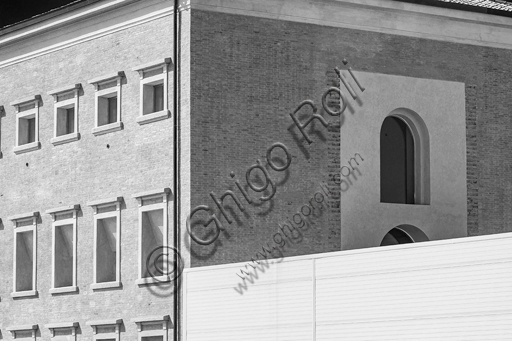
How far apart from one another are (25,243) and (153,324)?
291 inches

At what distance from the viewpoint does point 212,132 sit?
3659 cm

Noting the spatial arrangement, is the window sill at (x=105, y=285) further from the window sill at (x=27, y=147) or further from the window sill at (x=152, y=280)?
the window sill at (x=27, y=147)

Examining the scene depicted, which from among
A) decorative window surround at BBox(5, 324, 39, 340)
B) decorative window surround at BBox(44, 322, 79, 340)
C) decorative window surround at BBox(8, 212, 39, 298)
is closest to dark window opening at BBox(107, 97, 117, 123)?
decorative window surround at BBox(8, 212, 39, 298)

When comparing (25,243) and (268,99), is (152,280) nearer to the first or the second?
(268,99)

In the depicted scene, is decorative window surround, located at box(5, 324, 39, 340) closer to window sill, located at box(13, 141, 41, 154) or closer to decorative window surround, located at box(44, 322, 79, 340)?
decorative window surround, located at box(44, 322, 79, 340)

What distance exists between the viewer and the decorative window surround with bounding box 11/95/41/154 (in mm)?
42469

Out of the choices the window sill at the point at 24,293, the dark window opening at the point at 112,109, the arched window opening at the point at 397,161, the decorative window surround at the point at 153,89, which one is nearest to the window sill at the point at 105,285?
the window sill at the point at 24,293

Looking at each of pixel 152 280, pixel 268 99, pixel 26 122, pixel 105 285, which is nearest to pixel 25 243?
pixel 26 122

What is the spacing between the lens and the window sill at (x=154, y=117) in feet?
122

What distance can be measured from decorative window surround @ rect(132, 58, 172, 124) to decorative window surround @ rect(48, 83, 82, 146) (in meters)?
3.27

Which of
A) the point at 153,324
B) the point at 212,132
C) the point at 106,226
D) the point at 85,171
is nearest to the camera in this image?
the point at 212,132

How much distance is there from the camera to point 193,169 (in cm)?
3622

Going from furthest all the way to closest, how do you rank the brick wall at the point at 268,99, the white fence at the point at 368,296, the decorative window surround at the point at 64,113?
the decorative window surround at the point at 64,113, the brick wall at the point at 268,99, the white fence at the point at 368,296

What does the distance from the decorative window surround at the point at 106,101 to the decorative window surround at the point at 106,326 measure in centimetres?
543
